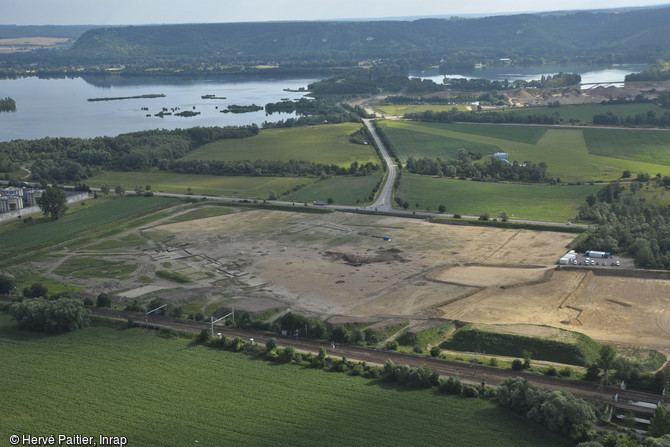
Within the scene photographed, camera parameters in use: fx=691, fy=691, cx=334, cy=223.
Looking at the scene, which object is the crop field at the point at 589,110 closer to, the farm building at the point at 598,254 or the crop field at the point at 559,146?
the crop field at the point at 559,146

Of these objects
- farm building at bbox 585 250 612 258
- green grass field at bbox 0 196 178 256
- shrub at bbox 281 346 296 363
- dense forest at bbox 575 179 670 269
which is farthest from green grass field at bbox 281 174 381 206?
shrub at bbox 281 346 296 363

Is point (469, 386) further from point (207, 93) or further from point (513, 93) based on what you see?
point (207, 93)

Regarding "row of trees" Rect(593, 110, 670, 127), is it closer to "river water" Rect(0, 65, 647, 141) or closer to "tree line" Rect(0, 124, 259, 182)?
Answer: "tree line" Rect(0, 124, 259, 182)

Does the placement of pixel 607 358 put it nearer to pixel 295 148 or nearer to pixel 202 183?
pixel 202 183

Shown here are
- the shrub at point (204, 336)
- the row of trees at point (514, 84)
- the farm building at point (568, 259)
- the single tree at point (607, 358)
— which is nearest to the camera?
the single tree at point (607, 358)

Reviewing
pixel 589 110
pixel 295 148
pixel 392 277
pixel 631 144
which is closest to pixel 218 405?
pixel 392 277

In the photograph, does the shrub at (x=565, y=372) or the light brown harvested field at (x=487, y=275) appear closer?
the shrub at (x=565, y=372)

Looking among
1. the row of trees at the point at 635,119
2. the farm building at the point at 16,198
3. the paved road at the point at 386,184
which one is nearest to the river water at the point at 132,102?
the paved road at the point at 386,184
